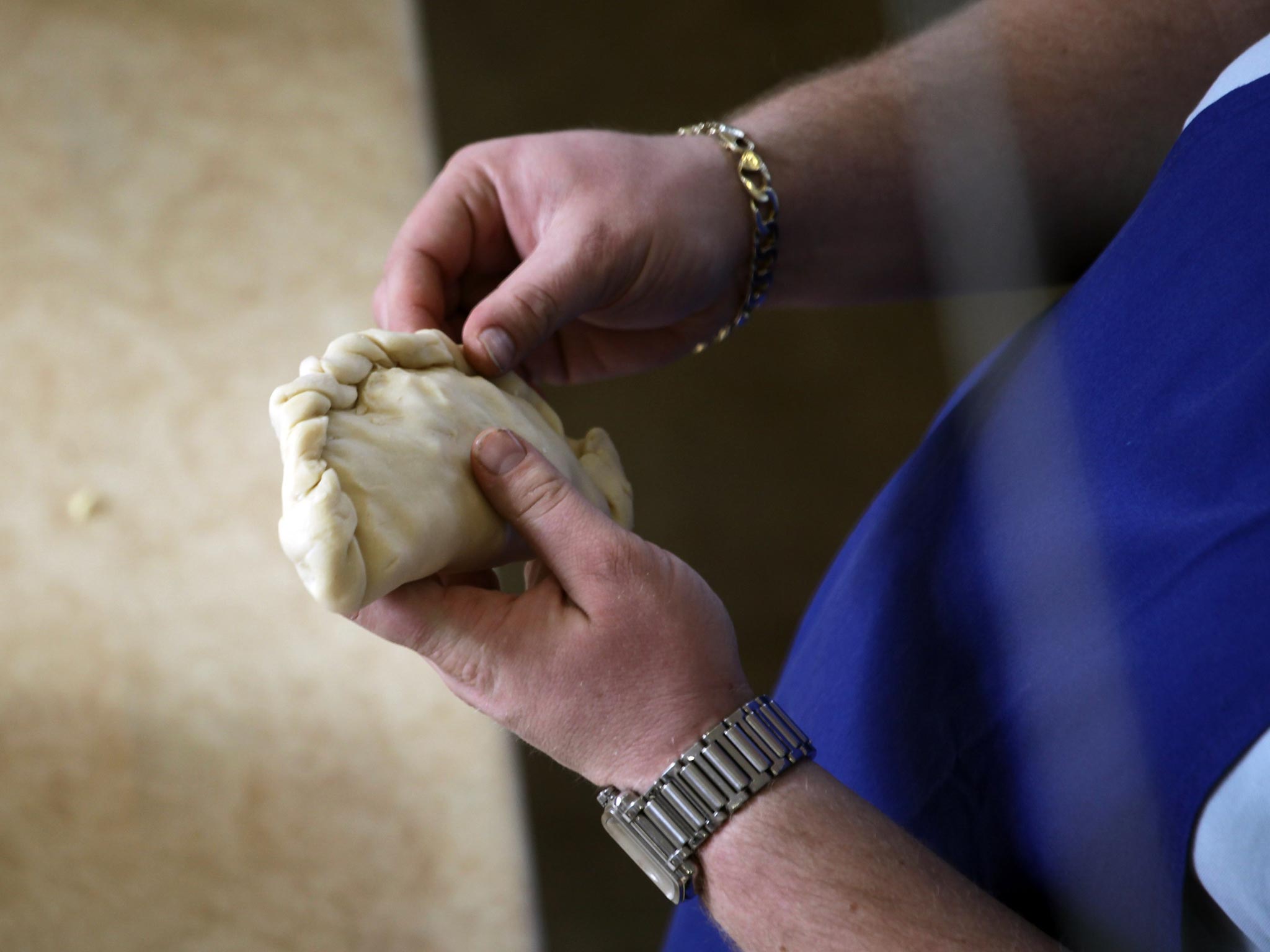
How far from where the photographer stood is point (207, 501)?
4.50 feet

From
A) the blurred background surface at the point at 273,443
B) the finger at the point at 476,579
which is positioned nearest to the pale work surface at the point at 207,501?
the blurred background surface at the point at 273,443

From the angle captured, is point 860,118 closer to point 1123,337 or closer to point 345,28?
point 1123,337

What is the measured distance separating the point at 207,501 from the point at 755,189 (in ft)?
Answer: 3.13

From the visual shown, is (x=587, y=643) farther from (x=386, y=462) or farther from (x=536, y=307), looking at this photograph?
(x=536, y=307)

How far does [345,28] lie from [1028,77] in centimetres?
107

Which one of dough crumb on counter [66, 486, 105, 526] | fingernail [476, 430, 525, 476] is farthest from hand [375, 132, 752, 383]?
dough crumb on counter [66, 486, 105, 526]

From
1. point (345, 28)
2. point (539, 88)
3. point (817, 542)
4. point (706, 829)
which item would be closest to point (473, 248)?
point (539, 88)

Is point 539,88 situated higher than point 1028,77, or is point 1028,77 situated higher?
point 539,88

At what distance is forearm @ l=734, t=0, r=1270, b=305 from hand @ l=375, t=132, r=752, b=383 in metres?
0.08

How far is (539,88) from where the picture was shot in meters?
1.05

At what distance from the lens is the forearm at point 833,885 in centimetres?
47

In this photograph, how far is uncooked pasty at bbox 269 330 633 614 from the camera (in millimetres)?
514

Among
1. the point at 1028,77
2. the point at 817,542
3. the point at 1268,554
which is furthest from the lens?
the point at 817,542

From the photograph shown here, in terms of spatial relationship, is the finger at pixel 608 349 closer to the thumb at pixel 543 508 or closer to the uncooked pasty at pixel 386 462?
the uncooked pasty at pixel 386 462
